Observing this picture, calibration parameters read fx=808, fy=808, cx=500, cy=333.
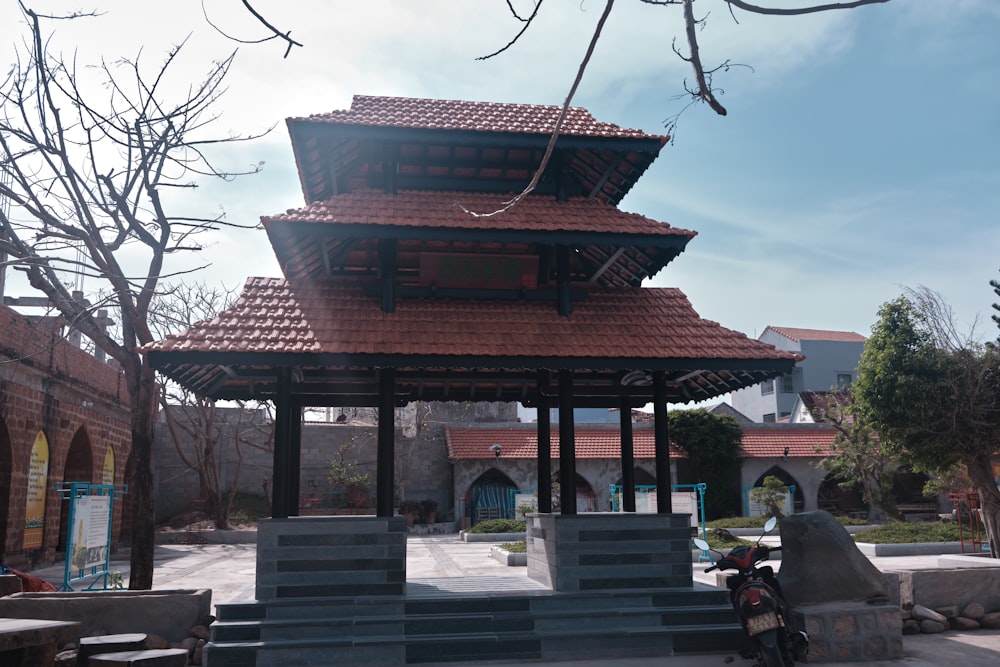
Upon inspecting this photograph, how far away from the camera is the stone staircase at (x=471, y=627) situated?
25.8 ft

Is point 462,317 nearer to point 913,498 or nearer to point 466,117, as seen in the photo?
point 466,117

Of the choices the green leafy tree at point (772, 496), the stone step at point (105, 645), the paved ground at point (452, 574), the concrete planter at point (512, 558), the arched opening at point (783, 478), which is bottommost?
the paved ground at point (452, 574)

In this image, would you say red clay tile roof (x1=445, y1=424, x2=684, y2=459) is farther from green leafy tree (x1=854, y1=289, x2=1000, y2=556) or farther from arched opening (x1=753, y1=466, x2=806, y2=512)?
green leafy tree (x1=854, y1=289, x2=1000, y2=556)

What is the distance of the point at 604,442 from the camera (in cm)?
3091

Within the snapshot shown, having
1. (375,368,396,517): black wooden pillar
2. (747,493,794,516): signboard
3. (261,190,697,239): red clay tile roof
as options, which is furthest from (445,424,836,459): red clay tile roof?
(375,368,396,517): black wooden pillar

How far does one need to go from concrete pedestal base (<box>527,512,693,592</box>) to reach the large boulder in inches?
42.3

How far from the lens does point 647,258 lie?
34.4ft

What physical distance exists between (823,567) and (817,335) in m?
42.1

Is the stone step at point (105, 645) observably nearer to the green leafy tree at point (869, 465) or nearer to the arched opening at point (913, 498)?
the green leafy tree at point (869, 465)

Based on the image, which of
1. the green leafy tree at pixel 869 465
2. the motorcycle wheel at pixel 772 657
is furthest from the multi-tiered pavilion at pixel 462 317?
the green leafy tree at pixel 869 465

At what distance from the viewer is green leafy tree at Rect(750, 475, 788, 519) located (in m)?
25.7

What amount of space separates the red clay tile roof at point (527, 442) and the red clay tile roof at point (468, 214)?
64.2 feet

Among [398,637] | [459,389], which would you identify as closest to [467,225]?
[459,389]

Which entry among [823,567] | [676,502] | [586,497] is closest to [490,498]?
[586,497]
